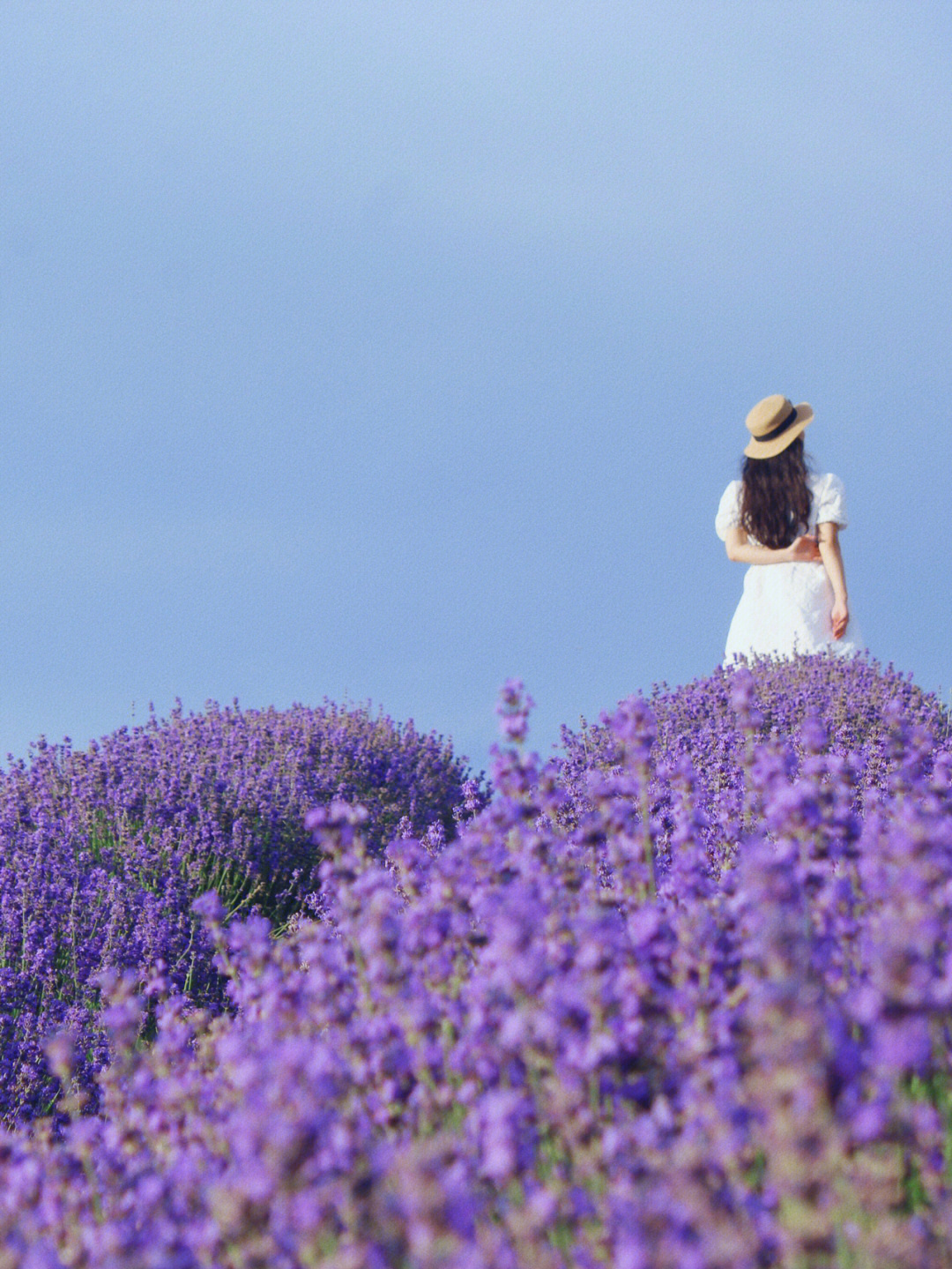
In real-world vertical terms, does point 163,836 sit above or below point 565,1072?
above

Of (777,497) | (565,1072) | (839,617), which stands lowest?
(565,1072)

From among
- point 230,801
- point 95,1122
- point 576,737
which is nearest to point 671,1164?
point 95,1122

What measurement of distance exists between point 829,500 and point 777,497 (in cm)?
Result: 37

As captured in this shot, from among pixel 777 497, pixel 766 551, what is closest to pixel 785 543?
pixel 766 551

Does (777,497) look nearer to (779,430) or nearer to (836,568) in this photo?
(779,430)

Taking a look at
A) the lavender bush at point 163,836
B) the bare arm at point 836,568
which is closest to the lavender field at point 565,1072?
the lavender bush at point 163,836

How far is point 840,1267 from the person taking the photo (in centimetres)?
131

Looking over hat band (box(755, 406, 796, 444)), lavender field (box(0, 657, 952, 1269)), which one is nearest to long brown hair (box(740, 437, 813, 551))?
hat band (box(755, 406, 796, 444))

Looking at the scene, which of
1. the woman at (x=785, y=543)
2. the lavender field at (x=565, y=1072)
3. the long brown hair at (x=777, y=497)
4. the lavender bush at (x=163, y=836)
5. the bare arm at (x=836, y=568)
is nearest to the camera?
the lavender field at (x=565, y=1072)

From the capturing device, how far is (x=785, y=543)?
320 inches

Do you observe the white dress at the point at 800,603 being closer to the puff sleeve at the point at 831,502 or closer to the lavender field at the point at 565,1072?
the puff sleeve at the point at 831,502

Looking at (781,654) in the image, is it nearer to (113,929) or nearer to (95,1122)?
(113,929)

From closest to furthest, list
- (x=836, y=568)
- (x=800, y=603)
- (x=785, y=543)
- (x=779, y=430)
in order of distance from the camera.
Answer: (x=836, y=568) → (x=800, y=603) → (x=785, y=543) → (x=779, y=430)

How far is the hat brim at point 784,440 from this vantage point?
8.09 metres
